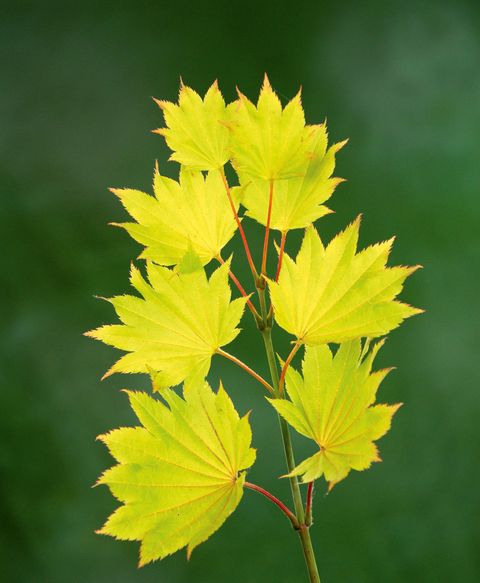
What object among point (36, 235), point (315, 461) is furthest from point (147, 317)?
point (36, 235)

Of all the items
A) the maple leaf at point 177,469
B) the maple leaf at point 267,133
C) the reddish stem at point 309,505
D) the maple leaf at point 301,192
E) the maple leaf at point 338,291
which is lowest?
the reddish stem at point 309,505

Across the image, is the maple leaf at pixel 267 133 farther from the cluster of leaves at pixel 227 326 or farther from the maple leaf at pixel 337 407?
the maple leaf at pixel 337 407

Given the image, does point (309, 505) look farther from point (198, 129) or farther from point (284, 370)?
point (198, 129)

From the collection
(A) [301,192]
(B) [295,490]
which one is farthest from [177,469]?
(A) [301,192]

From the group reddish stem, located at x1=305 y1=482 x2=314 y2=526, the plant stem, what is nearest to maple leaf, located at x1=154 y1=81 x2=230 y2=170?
the plant stem

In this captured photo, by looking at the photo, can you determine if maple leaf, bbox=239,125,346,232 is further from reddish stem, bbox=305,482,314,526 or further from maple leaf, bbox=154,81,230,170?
reddish stem, bbox=305,482,314,526

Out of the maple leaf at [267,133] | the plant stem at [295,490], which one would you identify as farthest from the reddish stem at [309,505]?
the maple leaf at [267,133]
